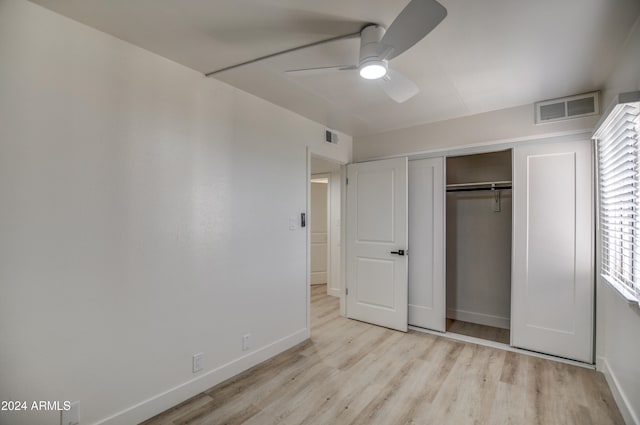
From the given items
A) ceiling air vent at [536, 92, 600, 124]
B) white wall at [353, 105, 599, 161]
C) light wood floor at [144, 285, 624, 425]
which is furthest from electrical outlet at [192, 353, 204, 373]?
ceiling air vent at [536, 92, 600, 124]

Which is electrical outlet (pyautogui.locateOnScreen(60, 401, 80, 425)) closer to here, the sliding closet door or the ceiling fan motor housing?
the ceiling fan motor housing

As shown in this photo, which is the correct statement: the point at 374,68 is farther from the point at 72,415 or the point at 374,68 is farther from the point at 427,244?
the point at 72,415

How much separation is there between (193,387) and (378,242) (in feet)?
7.85

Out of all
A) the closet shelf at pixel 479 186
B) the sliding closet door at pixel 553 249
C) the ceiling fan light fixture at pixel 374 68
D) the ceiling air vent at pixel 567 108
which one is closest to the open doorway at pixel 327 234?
the closet shelf at pixel 479 186

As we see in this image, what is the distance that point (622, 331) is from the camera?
2.03 meters

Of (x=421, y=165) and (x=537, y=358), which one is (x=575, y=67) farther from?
(x=537, y=358)

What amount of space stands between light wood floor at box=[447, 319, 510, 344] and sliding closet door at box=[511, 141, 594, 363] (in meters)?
0.37

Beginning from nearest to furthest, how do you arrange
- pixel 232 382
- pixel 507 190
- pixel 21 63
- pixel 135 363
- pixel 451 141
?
1. pixel 21 63
2. pixel 135 363
3. pixel 232 382
4. pixel 451 141
5. pixel 507 190

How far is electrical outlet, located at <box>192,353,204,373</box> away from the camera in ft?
7.49

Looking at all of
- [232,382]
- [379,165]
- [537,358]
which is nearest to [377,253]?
[379,165]

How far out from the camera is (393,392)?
2322 mm

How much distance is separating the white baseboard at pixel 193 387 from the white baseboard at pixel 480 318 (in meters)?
2.22

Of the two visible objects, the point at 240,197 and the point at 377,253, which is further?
the point at 377,253

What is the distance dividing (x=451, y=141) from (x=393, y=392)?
255 centimetres
